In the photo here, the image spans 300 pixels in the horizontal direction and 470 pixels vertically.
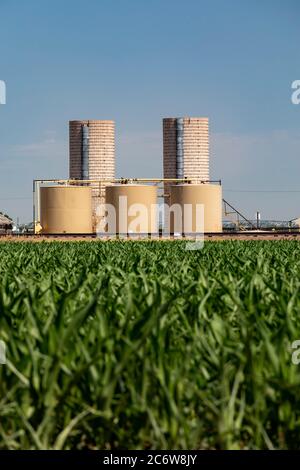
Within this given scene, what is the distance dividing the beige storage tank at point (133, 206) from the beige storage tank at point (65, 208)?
197 centimetres

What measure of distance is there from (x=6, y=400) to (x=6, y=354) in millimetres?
293

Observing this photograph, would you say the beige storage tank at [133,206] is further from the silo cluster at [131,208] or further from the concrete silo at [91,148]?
the concrete silo at [91,148]

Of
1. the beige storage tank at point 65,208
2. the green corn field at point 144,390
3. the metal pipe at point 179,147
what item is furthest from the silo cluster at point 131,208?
the green corn field at point 144,390

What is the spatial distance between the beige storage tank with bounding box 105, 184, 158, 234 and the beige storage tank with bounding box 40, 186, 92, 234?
6.47 ft

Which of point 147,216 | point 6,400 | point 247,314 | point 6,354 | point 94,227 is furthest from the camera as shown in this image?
point 94,227

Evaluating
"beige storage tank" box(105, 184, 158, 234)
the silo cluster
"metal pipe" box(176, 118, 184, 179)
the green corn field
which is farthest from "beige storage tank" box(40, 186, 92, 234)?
the green corn field

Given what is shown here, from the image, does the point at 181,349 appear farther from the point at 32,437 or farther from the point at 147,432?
the point at 32,437

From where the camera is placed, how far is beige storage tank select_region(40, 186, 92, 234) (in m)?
54.0

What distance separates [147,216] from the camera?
53156 millimetres

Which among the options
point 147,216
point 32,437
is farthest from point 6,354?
point 147,216

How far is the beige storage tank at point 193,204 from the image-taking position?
5356cm

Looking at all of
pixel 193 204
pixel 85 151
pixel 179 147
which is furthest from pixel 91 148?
pixel 193 204

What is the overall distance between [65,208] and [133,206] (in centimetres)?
506

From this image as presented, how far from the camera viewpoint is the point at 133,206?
52750mm
